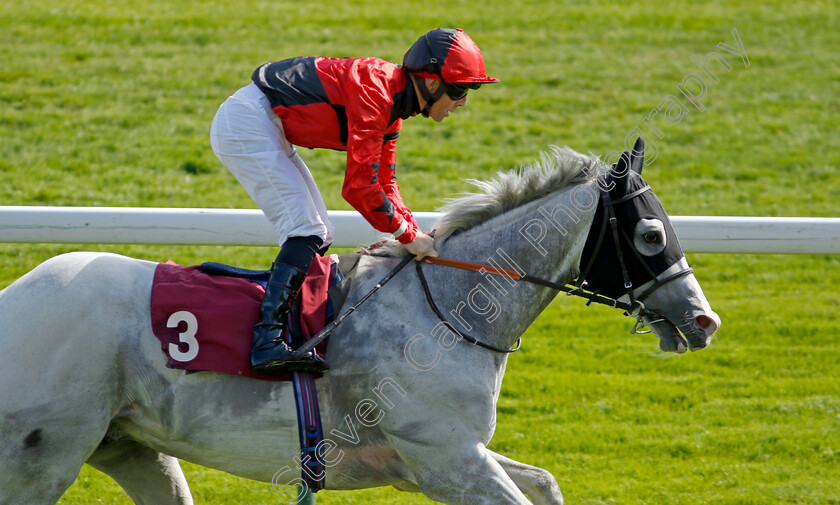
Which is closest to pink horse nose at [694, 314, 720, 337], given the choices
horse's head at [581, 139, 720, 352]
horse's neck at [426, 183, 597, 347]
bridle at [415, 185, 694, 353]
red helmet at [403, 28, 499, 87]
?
horse's head at [581, 139, 720, 352]

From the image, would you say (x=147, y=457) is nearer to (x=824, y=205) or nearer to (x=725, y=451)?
(x=725, y=451)

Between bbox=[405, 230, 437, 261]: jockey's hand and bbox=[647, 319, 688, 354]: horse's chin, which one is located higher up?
bbox=[405, 230, 437, 261]: jockey's hand

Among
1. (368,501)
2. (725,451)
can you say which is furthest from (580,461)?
(368,501)

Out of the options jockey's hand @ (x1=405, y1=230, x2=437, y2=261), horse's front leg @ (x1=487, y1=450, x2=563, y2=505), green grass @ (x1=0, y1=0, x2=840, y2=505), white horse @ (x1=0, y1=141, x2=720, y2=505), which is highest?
jockey's hand @ (x1=405, y1=230, x2=437, y2=261)

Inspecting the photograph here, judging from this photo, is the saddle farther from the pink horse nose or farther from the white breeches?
the pink horse nose

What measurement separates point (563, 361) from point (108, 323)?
392 cm

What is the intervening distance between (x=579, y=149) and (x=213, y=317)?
7264 millimetres

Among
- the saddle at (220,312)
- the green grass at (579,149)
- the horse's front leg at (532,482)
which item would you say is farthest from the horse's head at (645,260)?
the green grass at (579,149)

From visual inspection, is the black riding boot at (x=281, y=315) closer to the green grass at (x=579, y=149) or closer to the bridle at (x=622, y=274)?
the bridle at (x=622, y=274)

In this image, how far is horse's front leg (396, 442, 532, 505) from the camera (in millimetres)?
3215

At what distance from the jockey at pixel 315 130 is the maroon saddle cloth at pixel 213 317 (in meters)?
0.08

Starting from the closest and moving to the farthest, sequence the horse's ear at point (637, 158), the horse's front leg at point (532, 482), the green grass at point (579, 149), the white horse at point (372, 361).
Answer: the white horse at point (372, 361) < the horse's ear at point (637, 158) < the horse's front leg at point (532, 482) < the green grass at point (579, 149)

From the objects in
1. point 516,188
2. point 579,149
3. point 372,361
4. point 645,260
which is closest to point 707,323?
point 645,260

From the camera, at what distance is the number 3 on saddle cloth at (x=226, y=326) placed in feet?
10.6
